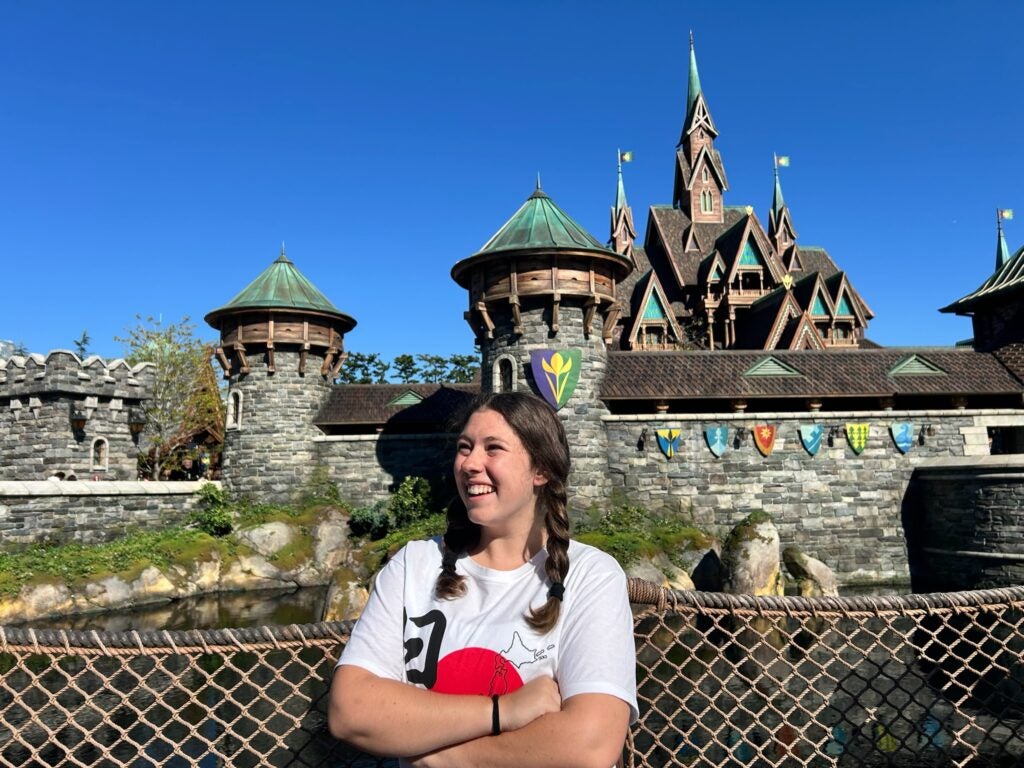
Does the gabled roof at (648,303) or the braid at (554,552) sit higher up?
the gabled roof at (648,303)

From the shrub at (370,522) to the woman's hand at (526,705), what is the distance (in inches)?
716

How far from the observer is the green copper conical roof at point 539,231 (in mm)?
17172

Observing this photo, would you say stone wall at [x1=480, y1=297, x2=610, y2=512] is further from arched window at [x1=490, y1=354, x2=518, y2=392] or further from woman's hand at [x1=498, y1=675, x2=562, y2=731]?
woman's hand at [x1=498, y1=675, x2=562, y2=731]

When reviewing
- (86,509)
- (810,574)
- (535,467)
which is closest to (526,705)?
(535,467)

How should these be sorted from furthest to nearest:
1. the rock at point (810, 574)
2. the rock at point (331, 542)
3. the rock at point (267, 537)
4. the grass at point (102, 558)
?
1. the rock at point (331, 542)
2. the rock at point (267, 537)
3. the rock at point (810, 574)
4. the grass at point (102, 558)

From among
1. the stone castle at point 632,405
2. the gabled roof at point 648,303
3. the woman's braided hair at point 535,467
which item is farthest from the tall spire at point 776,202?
the woman's braided hair at point 535,467

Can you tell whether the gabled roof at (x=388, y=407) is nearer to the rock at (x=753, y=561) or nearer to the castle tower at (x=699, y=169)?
the rock at (x=753, y=561)

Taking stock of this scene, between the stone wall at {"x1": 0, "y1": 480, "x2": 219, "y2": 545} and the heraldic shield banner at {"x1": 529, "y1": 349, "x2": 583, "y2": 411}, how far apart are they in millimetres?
11208

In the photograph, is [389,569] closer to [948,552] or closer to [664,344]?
[948,552]

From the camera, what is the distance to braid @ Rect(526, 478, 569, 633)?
5.90 ft

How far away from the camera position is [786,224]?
4256 centimetres

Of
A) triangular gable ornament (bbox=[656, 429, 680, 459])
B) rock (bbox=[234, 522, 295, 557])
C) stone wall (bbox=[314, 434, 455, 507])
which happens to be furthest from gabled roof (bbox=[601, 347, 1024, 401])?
rock (bbox=[234, 522, 295, 557])

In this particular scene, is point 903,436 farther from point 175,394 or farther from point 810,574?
point 175,394

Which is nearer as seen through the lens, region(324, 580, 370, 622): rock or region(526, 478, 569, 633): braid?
region(526, 478, 569, 633): braid
